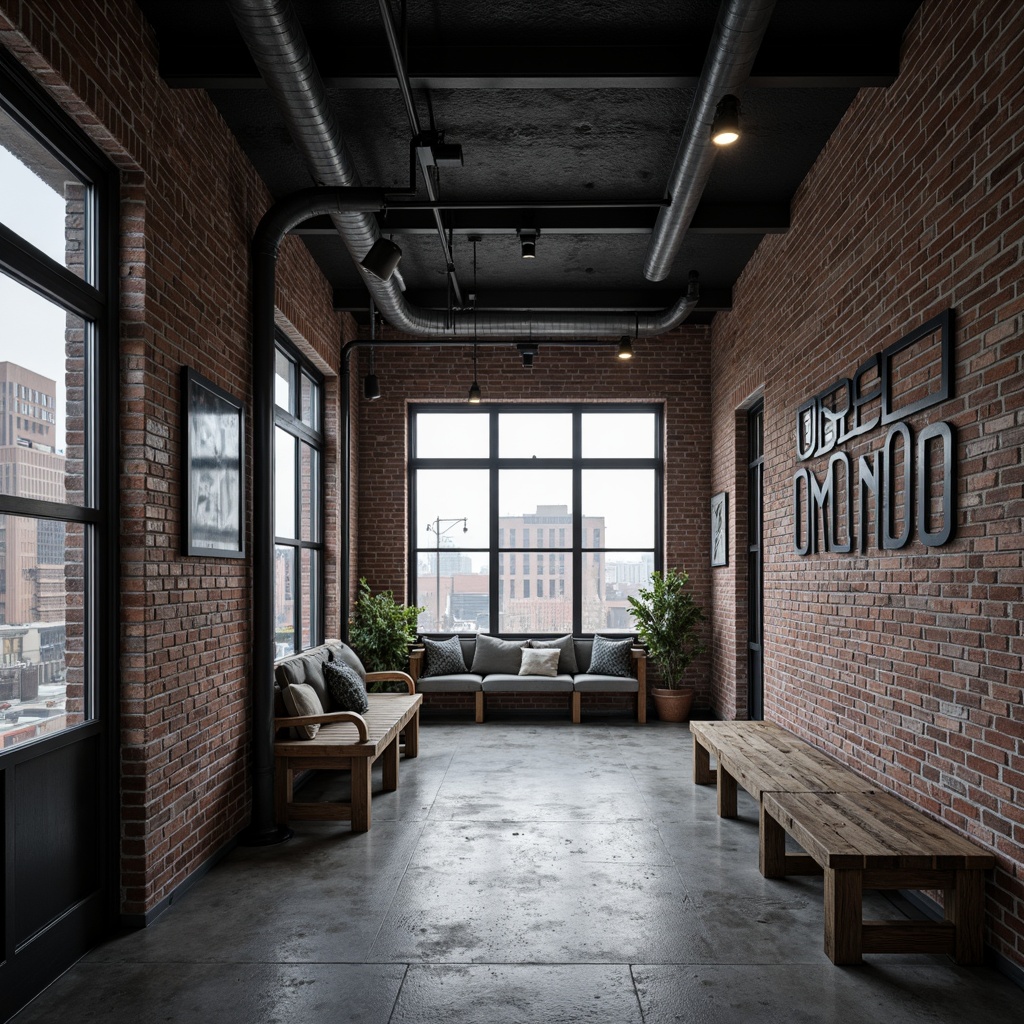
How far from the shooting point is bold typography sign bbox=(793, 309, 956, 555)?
3.62 meters

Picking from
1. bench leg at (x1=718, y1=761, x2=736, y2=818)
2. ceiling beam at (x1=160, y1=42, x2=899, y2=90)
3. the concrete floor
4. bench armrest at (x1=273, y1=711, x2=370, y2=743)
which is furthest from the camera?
bench leg at (x1=718, y1=761, x2=736, y2=818)

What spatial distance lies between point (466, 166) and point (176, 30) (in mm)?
1998

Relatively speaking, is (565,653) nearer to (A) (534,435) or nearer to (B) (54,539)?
(A) (534,435)

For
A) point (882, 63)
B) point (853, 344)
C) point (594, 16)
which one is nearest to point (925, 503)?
point (853, 344)

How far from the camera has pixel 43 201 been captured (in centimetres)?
323

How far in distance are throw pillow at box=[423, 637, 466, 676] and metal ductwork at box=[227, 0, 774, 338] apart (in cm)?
331

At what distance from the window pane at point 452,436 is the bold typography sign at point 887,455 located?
14.5ft

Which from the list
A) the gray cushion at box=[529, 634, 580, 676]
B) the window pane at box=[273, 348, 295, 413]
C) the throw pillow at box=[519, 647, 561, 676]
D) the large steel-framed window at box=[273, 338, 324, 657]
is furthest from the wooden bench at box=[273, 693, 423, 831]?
the gray cushion at box=[529, 634, 580, 676]

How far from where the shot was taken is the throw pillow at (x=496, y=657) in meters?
8.80

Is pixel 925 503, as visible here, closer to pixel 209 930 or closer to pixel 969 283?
pixel 969 283

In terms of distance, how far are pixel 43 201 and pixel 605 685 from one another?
6.52 metres

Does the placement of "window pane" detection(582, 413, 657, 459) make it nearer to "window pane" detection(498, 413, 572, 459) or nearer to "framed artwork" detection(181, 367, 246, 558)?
"window pane" detection(498, 413, 572, 459)

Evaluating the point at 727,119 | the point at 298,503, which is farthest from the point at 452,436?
the point at 727,119

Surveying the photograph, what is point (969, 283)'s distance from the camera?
341 cm
